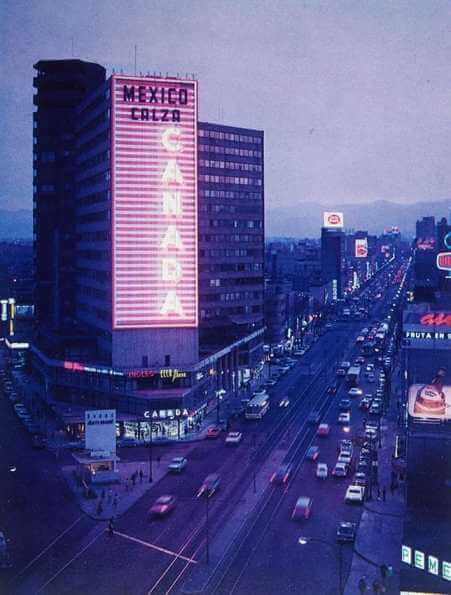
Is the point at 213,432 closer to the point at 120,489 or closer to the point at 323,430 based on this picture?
the point at 323,430

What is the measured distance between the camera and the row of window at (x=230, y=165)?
90.7 meters

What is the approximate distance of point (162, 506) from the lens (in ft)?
144

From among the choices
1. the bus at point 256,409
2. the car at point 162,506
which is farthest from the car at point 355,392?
the car at point 162,506

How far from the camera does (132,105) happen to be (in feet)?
211

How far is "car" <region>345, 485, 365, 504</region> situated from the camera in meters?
45.1

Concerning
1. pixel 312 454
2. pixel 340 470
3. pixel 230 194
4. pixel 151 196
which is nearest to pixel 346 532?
pixel 340 470

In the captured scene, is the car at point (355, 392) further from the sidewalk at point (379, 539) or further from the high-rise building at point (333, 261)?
the high-rise building at point (333, 261)

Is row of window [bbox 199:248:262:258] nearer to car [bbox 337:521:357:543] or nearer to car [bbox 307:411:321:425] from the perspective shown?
car [bbox 307:411:321:425]

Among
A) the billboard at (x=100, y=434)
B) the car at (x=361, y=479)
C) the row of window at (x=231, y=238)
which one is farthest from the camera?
the row of window at (x=231, y=238)

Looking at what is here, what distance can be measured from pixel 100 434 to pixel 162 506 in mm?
11437

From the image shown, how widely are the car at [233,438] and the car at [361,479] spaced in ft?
43.2

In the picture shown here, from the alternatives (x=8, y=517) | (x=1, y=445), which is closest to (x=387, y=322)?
(x=1, y=445)

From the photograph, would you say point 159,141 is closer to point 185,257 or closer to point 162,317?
point 185,257

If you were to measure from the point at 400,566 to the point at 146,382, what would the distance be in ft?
112
